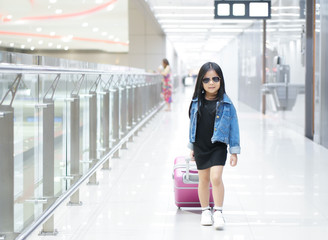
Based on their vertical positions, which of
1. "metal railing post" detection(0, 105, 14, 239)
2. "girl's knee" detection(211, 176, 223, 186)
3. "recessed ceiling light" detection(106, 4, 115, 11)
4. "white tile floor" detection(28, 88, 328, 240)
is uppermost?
"recessed ceiling light" detection(106, 4, 115, 11)

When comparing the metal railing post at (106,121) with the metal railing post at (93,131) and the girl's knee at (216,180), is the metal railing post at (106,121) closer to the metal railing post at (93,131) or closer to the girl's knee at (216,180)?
the metal railing post at (93,131)

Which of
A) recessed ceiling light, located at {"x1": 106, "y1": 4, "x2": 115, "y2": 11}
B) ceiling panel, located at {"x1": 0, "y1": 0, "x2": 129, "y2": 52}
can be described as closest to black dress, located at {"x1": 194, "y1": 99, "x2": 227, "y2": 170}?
ceiling panel, located at {"x1": 0, "y1": 0, "x2": 129, "y2": 52}

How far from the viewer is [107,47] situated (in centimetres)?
2111

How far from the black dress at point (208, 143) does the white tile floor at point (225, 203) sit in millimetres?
486

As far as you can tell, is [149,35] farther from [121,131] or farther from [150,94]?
[121,131]

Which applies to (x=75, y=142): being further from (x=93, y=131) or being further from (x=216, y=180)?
(x=216, y=180)

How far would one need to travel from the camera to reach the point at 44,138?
12.1 ft

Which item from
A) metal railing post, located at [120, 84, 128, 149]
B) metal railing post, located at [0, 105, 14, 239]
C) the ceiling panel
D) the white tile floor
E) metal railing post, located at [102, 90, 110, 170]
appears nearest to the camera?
metal railing post, located at [0, 105, 14, 239]

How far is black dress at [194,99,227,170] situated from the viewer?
4242 millimetres

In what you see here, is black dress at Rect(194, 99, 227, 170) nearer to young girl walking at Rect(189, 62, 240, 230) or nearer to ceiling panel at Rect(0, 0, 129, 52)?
young girl walking at Rect(189, 62, 240, 230)

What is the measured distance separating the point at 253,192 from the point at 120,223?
1661mm

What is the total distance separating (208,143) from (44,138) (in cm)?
122

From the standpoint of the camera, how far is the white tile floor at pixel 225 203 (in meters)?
4.11

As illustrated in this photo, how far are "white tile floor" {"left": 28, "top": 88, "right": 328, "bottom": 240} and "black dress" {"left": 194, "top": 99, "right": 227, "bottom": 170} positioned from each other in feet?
1.60
